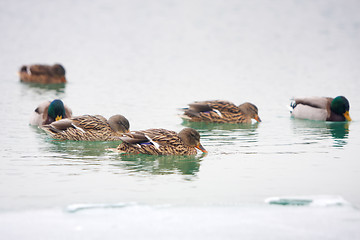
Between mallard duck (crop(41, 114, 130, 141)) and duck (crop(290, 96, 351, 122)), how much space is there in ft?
16.8

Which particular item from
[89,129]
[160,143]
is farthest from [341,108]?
[89,129]

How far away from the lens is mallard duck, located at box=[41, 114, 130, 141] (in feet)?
38.0

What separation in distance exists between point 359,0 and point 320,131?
28970 mm

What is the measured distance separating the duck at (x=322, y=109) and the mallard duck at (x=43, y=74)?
29.1 ft

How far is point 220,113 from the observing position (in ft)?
46.7

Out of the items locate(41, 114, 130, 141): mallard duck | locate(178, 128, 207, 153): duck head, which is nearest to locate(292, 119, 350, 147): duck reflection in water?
locate(178, 128, 207, 153): duck head

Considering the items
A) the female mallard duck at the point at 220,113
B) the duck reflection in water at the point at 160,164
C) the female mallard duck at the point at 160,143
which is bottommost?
the duck reflection in water at the point at 160,164

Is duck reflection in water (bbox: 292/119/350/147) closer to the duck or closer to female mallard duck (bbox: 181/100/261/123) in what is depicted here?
the duck

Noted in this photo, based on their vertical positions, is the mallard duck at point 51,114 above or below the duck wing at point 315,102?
below

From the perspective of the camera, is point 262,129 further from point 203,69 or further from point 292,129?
point 203,69

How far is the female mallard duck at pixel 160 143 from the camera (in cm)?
1009

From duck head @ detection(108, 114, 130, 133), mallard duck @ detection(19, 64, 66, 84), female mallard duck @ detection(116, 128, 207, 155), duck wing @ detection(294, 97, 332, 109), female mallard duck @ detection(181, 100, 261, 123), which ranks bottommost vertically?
female mallard duck @ detection(116, 128, 207, 155)

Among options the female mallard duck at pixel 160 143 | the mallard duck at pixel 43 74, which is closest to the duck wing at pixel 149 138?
the female mallard duck at pixel 160 143

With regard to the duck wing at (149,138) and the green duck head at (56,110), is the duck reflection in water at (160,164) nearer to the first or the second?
the duck wing at (149,138)
